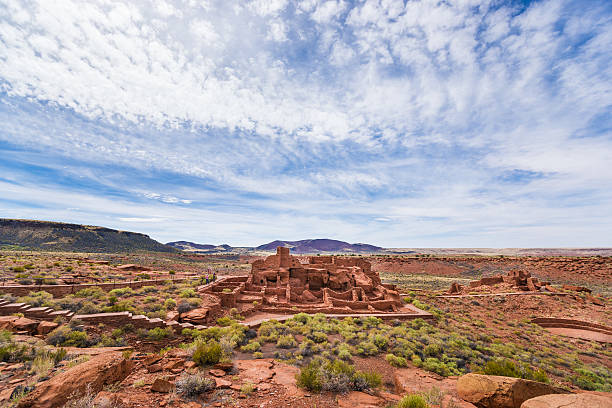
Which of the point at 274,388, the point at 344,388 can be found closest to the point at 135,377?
the point at 274,388

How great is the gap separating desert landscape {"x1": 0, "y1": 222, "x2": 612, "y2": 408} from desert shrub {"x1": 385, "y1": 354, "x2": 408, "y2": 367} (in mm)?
68

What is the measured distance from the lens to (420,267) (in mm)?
75062

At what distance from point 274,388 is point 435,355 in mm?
10581

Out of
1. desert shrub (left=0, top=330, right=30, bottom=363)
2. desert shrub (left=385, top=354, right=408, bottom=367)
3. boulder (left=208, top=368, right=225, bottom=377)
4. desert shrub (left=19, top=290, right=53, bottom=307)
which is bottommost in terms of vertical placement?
desert shrub (left=385, top=354, right=408, bottom=367)

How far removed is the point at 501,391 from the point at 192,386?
28.4 feet

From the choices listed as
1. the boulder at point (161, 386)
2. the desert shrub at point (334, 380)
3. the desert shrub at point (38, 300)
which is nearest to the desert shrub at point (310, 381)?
the desert shrub at point (334, 380)

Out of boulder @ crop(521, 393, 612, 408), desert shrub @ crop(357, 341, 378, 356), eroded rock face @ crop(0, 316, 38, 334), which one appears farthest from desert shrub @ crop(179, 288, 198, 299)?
boulder @ crop(521, 393, 612, 408)

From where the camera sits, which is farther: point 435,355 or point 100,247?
point 100,247

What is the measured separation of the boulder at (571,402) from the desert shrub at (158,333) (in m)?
13.8

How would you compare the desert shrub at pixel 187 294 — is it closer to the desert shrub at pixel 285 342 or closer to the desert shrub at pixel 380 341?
the desert shrub at pixel 285 342

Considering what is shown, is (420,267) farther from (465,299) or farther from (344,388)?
(344,388)

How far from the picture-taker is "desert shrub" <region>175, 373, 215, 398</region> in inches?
242

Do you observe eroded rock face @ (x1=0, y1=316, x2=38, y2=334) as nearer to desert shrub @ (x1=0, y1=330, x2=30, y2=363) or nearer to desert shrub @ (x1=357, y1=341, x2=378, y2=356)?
desert shrub @ (x1=0, y1=330, x2=30, y2=363)

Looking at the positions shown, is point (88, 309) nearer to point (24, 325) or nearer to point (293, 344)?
point (24, 325)
